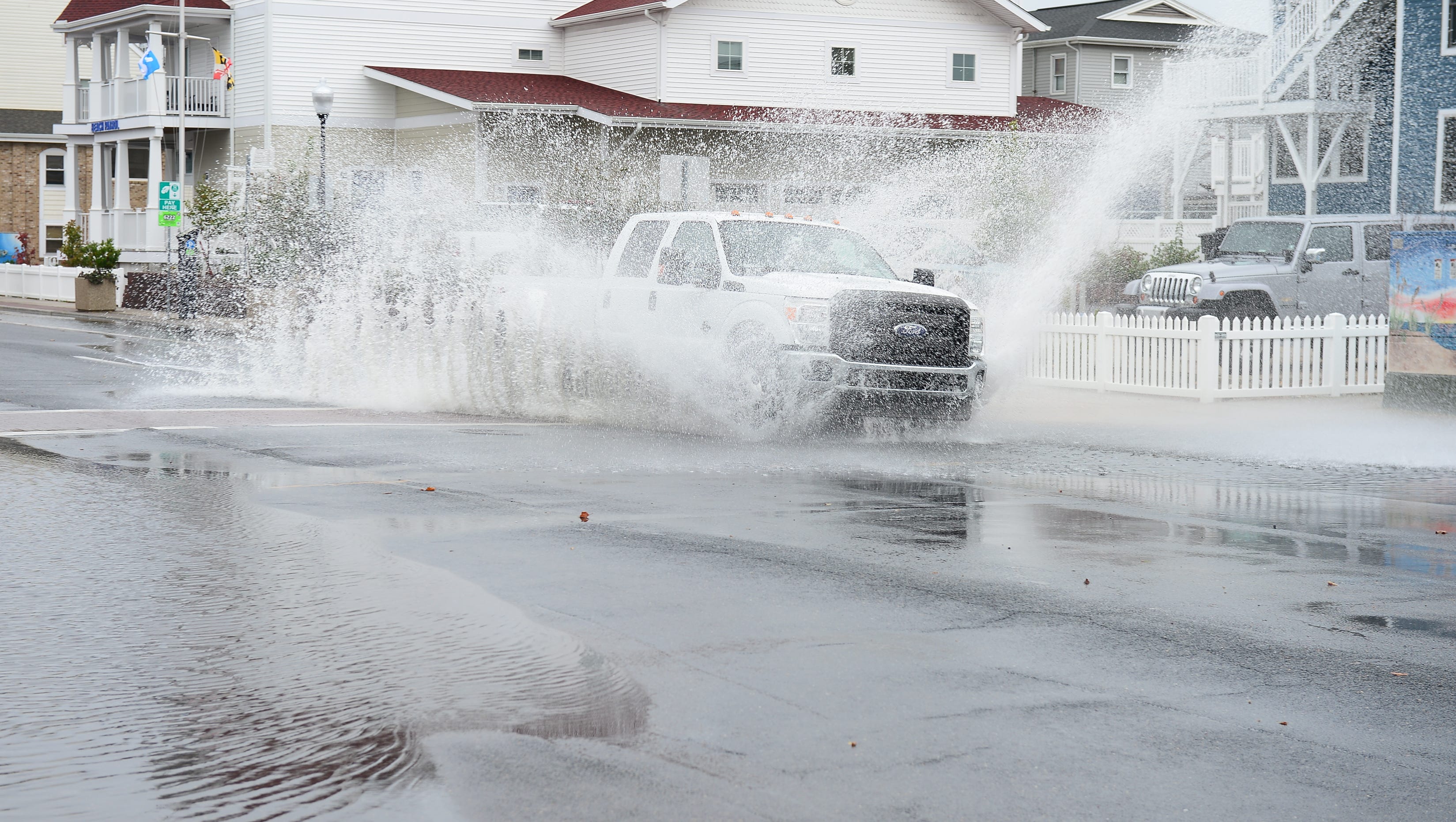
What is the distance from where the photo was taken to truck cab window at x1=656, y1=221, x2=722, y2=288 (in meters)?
14.9

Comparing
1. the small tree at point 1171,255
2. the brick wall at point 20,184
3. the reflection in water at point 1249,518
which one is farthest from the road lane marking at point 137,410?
the brick wall at point 20,184

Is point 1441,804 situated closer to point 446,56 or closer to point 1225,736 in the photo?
point 1225,736

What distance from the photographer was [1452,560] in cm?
899

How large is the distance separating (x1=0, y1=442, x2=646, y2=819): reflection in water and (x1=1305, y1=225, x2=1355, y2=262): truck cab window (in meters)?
17.6

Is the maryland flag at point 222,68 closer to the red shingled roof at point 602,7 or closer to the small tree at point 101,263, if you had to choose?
the small tree at point 101,263

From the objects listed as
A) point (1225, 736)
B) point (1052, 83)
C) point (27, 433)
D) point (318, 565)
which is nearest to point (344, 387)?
point (27, 433)

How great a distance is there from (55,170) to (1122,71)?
39.7 m

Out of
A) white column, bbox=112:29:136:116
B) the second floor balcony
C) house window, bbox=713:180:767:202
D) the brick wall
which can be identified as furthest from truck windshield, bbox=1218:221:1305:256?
the brick wall

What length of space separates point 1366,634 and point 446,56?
122 feet

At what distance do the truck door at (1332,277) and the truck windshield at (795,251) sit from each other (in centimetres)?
920

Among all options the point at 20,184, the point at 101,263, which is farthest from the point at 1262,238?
the point at 20,184

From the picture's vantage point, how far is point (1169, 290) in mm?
22375

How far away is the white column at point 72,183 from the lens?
5084 centimetres

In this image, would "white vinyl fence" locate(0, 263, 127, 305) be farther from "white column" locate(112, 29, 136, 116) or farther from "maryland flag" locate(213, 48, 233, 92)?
A: "maryland flag" locate(213, 48, 233, 92)
